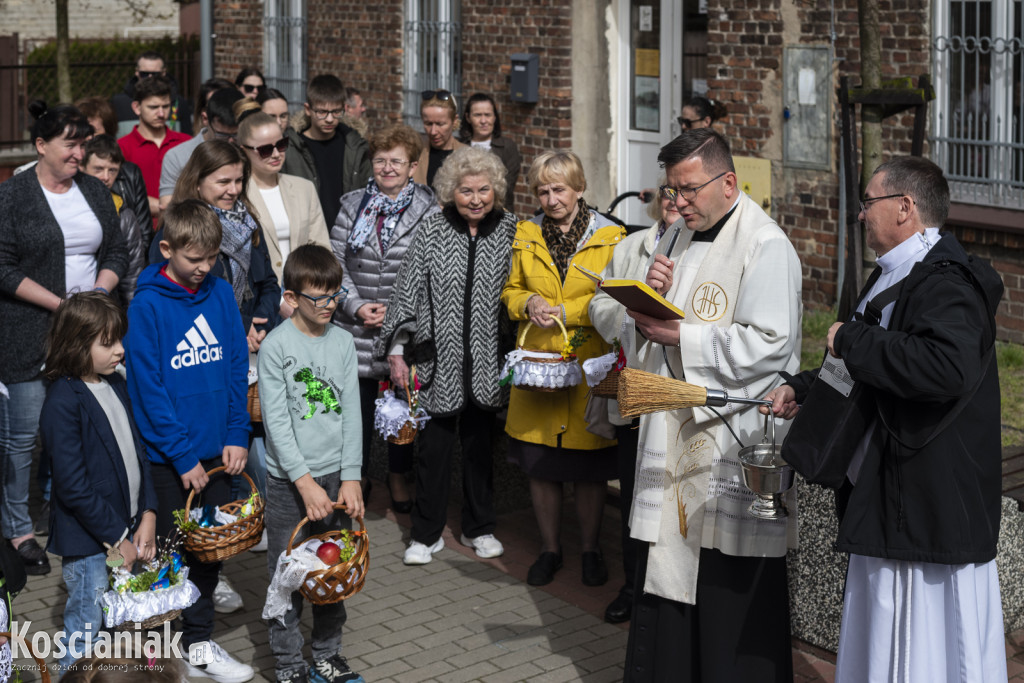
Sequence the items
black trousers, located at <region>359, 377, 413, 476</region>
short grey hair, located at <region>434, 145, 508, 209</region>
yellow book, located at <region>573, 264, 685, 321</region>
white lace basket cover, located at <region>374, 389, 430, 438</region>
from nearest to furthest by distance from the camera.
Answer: yellow book, located at <region>573, 264, 685, 321</region> → short grey hair, located at <region>434, 145, 508, 209</region> → white lace basket cover, located at <region>374, 389, 430, 438</region> → black trousers, located at <region>359, 377, 413, 476</region>

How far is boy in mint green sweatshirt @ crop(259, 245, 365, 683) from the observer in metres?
5.16

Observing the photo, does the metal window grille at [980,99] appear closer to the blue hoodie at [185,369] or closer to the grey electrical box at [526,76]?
the grey electrical box at [526,76]

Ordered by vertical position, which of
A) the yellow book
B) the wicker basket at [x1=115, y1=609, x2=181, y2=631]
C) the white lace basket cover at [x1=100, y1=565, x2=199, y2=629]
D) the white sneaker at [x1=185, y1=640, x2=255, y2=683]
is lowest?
the white sneaker at [x1=185, y1=640, x2=255, y2=683]

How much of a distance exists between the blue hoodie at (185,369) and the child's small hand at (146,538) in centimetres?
23

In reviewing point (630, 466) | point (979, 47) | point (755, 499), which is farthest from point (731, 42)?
point (755, 499)

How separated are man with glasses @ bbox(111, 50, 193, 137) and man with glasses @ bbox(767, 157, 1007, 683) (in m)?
7.57

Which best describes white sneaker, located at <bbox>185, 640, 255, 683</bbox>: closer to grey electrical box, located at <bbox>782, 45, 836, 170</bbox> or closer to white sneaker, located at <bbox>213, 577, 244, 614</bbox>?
white sneaker, located at <bbox>213, 577, 244, 614</bbox>

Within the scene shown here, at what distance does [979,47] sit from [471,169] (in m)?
4.86

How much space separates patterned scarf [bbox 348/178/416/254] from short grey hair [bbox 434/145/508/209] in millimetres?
460

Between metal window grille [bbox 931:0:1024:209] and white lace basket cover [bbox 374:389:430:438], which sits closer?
white lace basket cover [bbox 374:389:430:438]

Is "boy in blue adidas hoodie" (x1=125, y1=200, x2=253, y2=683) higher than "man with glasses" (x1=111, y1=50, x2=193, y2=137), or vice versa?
"man with glasses" (x1=111, y1=50, x2=193, y2=137)

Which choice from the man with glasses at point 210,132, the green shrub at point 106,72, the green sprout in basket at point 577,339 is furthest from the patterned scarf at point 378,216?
the green shrub at point 106,72

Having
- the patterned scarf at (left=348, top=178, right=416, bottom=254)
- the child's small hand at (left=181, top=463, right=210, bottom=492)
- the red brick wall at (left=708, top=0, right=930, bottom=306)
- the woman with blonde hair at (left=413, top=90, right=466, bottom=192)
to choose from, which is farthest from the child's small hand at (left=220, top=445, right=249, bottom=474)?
the red brick wall at (left=708, top=0, right=930, bottom=306)

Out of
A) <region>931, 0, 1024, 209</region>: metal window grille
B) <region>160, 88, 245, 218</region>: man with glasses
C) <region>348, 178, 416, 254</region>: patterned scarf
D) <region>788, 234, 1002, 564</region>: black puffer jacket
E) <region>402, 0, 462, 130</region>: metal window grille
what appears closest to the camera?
<region>788, 234, 1002, 564</region>: black puffer jacket
